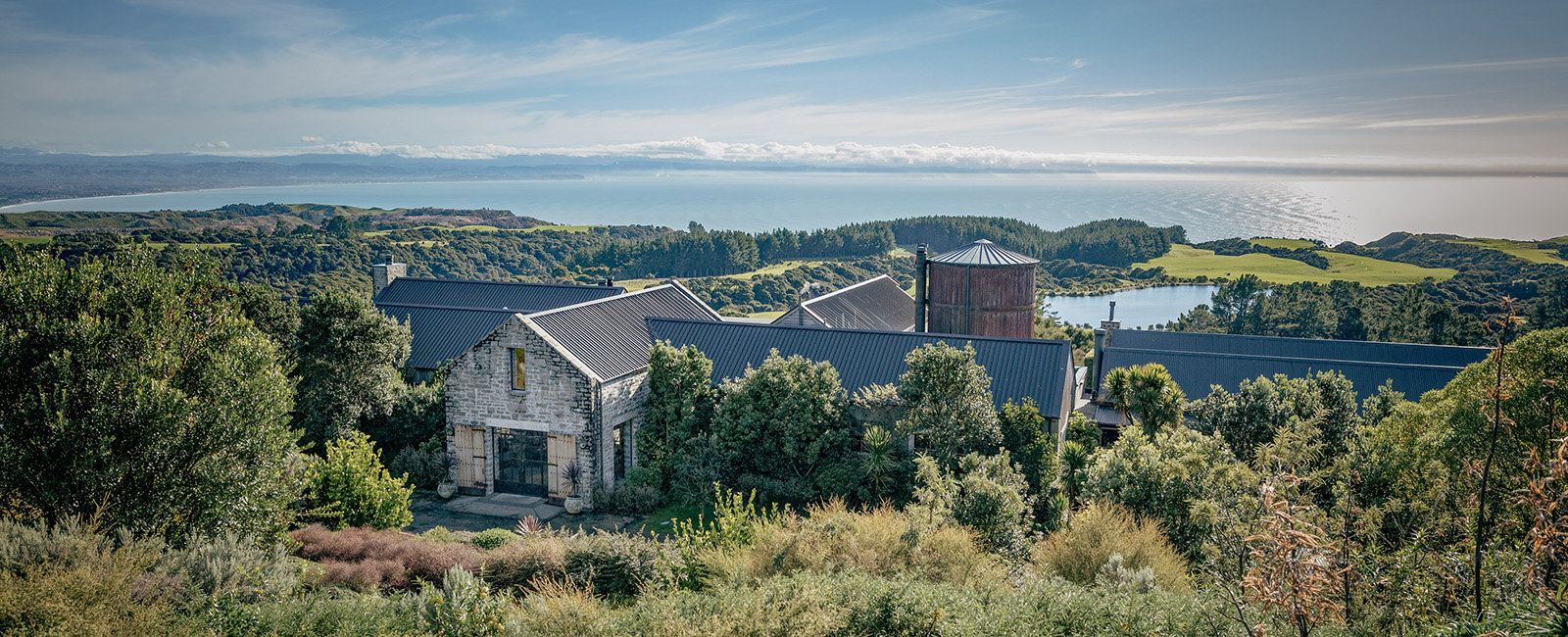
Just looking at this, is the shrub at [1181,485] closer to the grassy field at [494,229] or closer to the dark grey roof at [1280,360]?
the dark grey roof at [1280,360]

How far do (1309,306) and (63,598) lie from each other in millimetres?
69537

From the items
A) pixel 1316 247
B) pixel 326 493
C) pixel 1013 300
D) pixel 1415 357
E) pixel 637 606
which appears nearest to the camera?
pixel 637 606

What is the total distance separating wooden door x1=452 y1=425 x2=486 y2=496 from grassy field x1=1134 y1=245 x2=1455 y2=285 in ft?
256

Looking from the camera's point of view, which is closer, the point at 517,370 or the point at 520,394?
the point at 520,394

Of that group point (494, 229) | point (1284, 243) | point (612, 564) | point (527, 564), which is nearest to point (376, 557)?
point (527, 564)

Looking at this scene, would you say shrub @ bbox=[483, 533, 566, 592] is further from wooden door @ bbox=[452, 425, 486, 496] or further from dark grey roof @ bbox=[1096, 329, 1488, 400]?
dark grey roof @ bbox=[1096, 329, 1488, 400]

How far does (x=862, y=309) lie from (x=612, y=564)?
25.5 m

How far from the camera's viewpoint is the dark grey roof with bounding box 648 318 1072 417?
23344mm

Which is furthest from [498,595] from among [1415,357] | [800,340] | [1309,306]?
[1309,306]

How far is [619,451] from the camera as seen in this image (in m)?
23.9

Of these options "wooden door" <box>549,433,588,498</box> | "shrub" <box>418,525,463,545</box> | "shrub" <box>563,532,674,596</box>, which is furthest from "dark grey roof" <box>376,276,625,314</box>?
"shrub" <box>563,532,674,596</box>

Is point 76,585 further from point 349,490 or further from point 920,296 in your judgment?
point 920,296

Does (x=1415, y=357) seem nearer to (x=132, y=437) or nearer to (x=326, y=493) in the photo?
(x=326, y=493)

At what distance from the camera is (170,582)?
37.9ft
